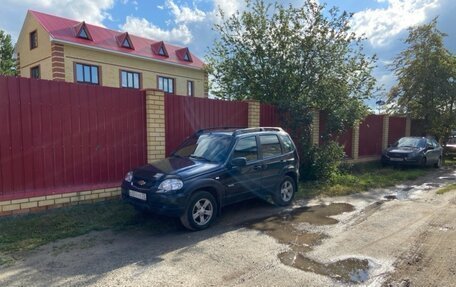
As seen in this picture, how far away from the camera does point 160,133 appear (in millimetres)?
7629

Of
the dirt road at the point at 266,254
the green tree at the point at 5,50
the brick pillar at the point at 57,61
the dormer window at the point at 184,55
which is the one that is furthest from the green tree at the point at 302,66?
the green tree at the point at 5,50

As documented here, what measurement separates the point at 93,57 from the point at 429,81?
65.3ft

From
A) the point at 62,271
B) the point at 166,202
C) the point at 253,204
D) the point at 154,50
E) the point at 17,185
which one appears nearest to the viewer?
the point at 62,271

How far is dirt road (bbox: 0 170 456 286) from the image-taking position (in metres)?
3.71

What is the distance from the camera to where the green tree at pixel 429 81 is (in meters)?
16.8

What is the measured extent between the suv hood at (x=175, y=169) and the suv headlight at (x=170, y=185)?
4.0 inches

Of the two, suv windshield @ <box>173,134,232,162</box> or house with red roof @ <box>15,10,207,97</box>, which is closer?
suv windshield @ <box>173,134,232,162</box>

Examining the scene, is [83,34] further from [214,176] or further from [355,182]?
[214,176]

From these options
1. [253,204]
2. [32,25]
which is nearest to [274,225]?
[253,204]

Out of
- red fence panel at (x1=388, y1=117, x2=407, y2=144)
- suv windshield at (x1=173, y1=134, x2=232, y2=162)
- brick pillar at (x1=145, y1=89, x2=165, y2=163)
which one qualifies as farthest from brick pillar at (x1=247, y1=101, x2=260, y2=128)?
red fence panel at (x1=388, y1=117, x2=407, y2=144)

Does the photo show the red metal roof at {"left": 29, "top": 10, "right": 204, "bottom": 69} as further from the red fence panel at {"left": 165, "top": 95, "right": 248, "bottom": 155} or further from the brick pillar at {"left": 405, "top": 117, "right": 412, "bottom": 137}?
the brick pillar at {"left": 405, "top": 117, "right": 412, "bottom": 137}

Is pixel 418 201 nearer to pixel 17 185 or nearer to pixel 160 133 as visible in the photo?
pixel 160 133

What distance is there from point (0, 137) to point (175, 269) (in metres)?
3.91

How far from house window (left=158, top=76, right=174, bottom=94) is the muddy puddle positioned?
21.4 m
